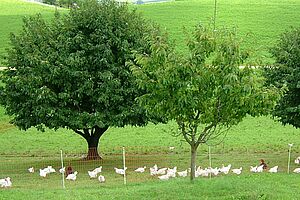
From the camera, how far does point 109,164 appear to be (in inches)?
945

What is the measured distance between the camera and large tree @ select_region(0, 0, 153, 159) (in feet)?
73.4

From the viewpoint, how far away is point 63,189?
18141 millimetres

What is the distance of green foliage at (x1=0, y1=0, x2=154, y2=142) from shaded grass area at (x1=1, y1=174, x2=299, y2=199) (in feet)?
16.8

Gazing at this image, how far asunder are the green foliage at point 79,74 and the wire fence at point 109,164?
1.99 meters

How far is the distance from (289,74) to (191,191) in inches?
373

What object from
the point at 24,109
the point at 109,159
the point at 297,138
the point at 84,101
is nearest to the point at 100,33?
the point at 84,101

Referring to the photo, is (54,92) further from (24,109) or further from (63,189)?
(63,189)

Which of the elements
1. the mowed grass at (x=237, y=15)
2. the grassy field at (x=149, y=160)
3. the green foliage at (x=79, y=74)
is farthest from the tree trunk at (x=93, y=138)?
the mowed grass at (x=237, y=15)

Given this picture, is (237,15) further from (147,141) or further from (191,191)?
(191,191)

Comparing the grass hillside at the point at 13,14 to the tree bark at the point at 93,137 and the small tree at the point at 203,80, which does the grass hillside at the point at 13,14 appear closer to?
the tree bark at the point at 93,137

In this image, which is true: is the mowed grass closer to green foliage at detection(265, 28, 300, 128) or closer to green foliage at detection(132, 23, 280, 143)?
green foliage at detection(265, 28, 300, 128)

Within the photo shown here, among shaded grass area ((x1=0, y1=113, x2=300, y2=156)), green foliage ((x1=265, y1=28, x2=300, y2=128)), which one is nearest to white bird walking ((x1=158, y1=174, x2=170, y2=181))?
green foliage ((x1=265, y1=28, x2=300, y2=128))

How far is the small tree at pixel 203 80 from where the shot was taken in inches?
599

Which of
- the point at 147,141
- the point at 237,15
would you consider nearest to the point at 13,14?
the point at 237,15
